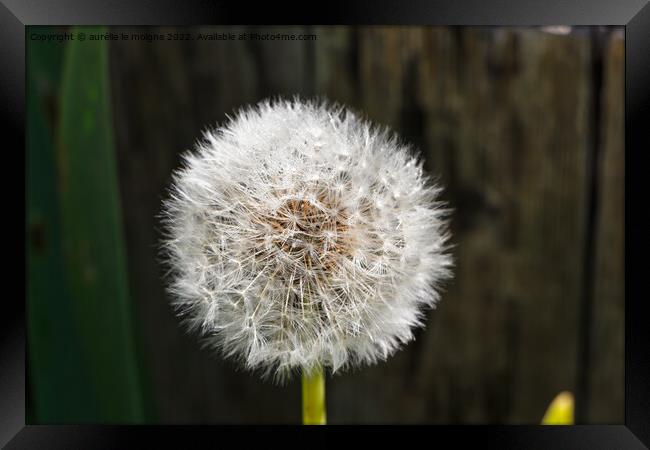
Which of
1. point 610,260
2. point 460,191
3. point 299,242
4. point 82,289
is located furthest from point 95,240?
point 610,260

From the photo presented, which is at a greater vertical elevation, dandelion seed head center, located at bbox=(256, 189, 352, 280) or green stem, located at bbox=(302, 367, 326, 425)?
dandelion seed head center, located at bbox=(256, 189, 352, 280)

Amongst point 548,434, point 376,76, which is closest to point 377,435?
point 548,434

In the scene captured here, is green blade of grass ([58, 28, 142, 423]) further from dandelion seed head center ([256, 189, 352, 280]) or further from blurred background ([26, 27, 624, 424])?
dandelion seed head center ([256, 189, 352, 280])

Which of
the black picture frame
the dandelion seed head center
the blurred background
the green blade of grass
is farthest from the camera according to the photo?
the blurred background

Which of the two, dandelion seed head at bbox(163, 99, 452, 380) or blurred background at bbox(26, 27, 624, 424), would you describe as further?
blurred background at bbox(26, 27, 624, 424)

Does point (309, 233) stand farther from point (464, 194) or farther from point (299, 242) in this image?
point (464, 194)

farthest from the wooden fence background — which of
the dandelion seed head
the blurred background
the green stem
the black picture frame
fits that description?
the green stem
